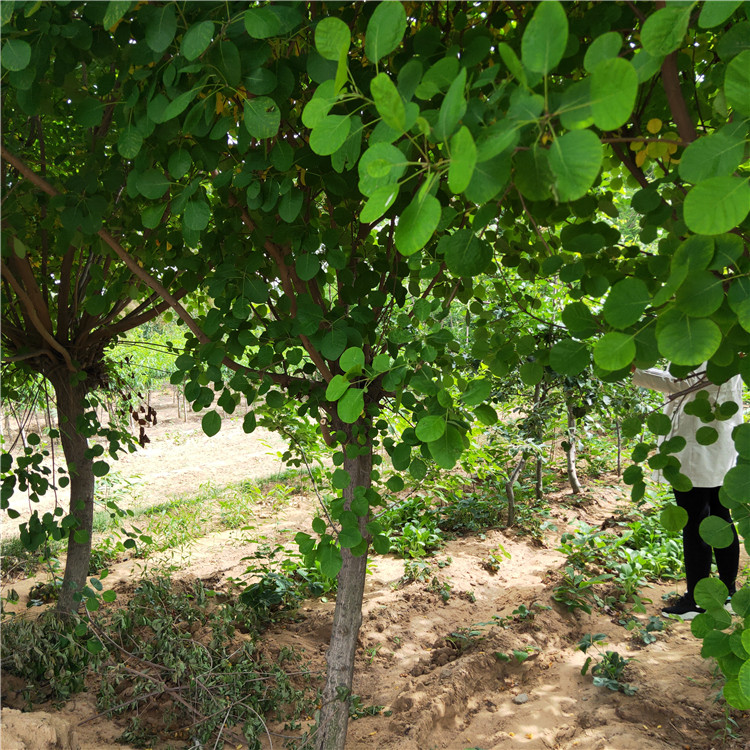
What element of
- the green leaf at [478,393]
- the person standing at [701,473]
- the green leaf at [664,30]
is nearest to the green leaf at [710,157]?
the green leaf at [664,30]

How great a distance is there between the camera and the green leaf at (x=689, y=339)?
0.70m

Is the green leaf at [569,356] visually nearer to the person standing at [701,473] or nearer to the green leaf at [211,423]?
the green leaf at [211,423]

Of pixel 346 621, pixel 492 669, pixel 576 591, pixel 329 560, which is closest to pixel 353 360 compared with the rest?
pixel 329 560

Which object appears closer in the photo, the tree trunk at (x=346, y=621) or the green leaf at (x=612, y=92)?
the green leaf at (x=612, y=92)

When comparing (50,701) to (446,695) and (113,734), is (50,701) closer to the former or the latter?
(113,734)

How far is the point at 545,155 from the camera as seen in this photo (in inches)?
23.0

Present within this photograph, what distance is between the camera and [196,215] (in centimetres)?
113

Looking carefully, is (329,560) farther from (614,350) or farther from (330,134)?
(330,134)

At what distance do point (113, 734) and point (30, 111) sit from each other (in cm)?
245

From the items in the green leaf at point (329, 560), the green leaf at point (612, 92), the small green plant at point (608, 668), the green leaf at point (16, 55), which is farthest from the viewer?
the small green plant at point (608, 668)

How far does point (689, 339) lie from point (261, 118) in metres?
0.74

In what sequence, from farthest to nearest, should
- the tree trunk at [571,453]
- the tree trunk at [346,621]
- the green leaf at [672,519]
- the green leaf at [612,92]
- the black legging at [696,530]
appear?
the tree trunk at [571,453] → the black legging at [696,530] → the tree trunk at [346,621] → the green leaf at [672,519] → the green leaf at [612,92]

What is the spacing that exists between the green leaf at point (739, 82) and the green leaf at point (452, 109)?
1.05ft

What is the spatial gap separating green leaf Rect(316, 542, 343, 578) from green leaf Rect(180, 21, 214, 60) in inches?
42.0
